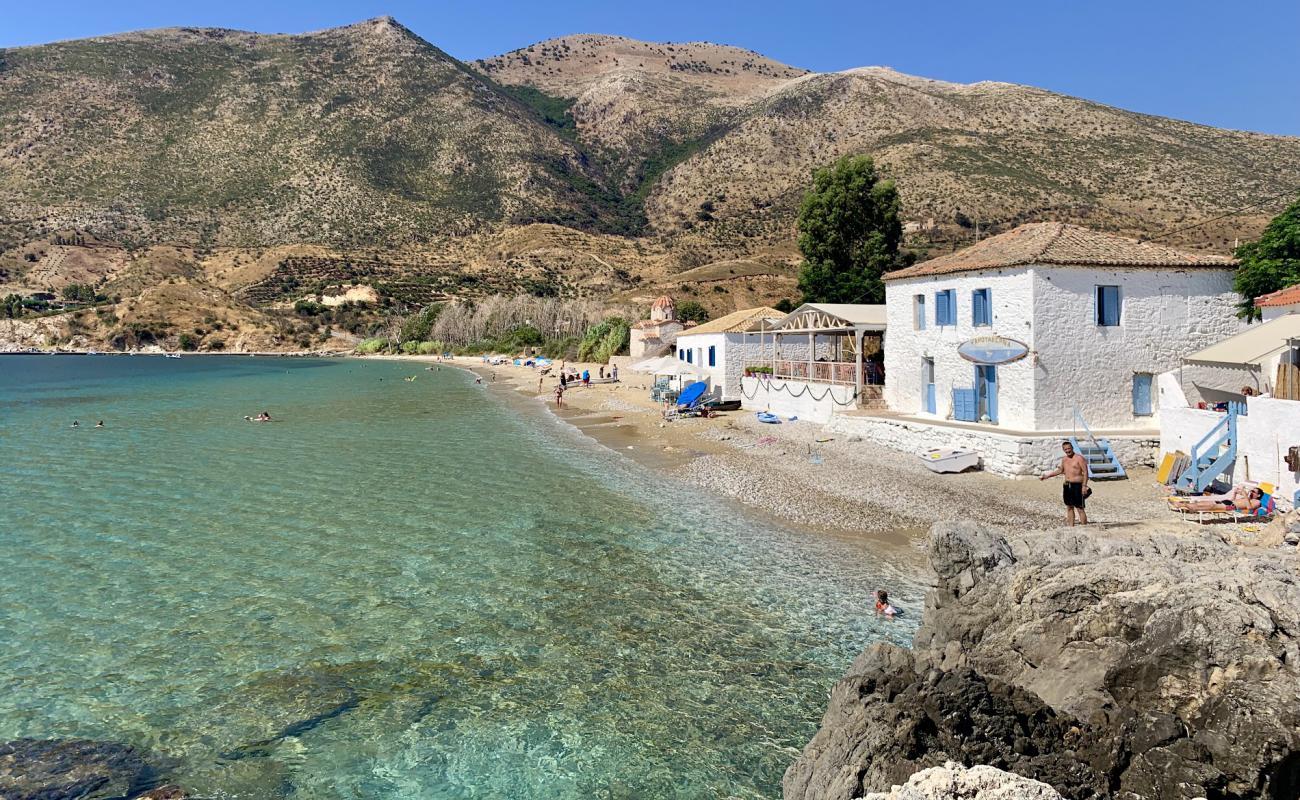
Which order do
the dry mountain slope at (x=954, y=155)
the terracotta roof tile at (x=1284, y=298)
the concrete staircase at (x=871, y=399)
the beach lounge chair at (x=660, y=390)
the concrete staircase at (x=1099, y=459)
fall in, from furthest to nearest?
the dry mountain slope at (x=954, y=155) < the beach lounge chair at (x=660, y=390) < the concrete staircase at (x=871, y=399) < the concrete staircase at (x=1099, y=459) < the terracotta roof tile at (x=1284, y=298)

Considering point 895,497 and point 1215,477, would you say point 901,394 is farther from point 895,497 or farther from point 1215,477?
point 1215,477

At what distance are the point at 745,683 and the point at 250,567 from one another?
347 inches

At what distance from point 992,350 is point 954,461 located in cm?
325

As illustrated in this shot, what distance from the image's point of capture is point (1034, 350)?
58.3ft

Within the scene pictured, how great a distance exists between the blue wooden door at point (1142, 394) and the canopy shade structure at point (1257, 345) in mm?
3409

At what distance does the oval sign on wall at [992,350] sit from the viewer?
18000 mm

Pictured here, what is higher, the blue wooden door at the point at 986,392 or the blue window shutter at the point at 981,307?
the blue window shutter at the point at 981,307

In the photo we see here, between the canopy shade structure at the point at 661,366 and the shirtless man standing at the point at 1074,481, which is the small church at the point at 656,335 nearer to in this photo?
the canopy shade structure at the point at 661,366

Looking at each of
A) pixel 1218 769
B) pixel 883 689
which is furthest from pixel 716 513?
pixel 1218 769

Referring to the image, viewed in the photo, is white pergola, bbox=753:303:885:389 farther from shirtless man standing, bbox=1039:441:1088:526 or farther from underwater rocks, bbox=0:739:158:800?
underwater rocks, bbox=0:739:158:800

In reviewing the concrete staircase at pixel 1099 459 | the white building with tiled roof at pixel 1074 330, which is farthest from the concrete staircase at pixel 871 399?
the concrete staircase at pixel 1099 459

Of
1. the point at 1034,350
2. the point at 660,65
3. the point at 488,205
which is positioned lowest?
the point at 1034,350

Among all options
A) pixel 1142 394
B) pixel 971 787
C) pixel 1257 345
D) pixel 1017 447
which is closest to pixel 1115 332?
pixel 1142 394

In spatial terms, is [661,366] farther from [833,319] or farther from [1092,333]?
[1092,333]
